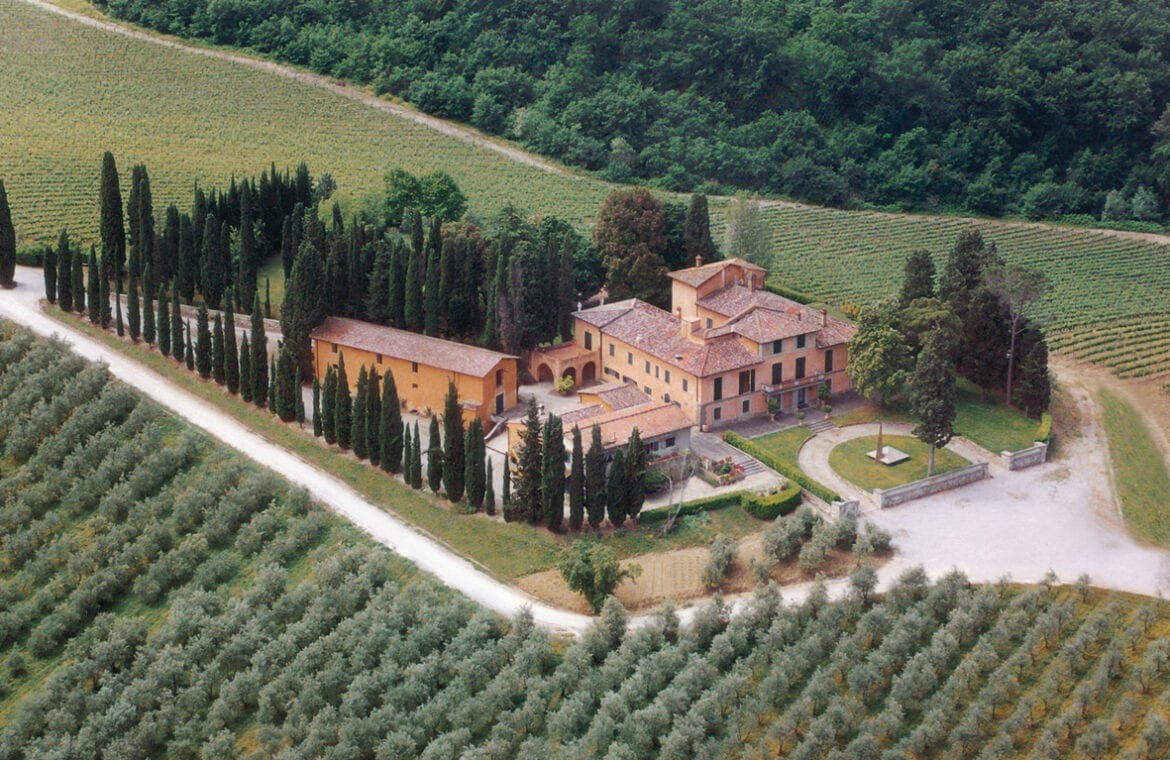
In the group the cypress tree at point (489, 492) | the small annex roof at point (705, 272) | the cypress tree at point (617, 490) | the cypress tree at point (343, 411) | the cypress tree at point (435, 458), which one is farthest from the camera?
the small annex roof at point (705, 272)

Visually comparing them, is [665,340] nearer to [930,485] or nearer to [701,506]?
[701,506]

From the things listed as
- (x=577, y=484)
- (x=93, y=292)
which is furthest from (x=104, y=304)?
(x=577, y=484)

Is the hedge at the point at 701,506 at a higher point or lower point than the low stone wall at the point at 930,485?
lower

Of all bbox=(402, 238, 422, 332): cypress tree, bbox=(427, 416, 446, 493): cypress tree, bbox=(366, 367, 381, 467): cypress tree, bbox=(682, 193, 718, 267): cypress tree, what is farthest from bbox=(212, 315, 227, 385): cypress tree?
bbox=(682, 193, 718, 267): cypress tree

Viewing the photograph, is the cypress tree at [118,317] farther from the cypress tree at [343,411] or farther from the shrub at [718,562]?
the shrub at [718,562]

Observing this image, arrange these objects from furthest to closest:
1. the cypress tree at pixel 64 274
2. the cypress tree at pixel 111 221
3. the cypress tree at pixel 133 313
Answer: the cypress tree at pixel 111 221 → the cypress tree at pixel 64 274 → the cypress tree at pixel 133 313

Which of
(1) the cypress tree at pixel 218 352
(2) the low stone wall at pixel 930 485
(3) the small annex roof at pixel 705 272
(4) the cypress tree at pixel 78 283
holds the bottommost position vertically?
(2) the low stone wall at pixel 930 485

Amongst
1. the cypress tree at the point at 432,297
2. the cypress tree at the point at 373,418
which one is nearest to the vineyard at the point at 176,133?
the cypress tree at the point at 432,297
